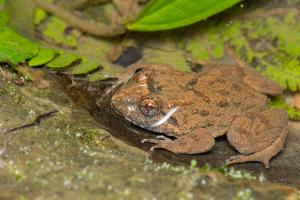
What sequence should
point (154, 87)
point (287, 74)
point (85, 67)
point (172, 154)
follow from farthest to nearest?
point (287, 74)
point (85, 67)
point (154, 87)
point (172, 154)

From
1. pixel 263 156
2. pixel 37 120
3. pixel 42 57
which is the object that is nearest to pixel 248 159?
pixel 263 156

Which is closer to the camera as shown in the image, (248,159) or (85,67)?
(248,159)

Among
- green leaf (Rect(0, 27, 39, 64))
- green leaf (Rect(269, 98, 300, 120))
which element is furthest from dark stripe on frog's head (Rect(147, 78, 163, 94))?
green leaf (Rect(269, 98, 300, 120))

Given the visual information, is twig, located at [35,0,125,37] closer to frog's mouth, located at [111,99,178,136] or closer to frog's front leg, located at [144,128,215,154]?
frog's mouth, located at [111,99,178,136]

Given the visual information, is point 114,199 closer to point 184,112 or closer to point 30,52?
point 184,112

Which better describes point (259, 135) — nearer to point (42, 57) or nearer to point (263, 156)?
point (263, 156)
